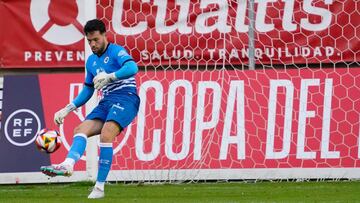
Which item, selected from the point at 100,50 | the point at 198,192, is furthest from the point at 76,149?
the point at 198,192

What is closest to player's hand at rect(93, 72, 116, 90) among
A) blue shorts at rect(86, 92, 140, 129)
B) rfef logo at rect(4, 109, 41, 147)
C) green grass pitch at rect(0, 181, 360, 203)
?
blue shorts at rect(86, 92, 140, 129)

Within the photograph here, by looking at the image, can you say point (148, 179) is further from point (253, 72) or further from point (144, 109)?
point (253, 72)

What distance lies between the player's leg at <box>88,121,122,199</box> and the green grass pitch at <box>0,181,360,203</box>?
0.42 ft

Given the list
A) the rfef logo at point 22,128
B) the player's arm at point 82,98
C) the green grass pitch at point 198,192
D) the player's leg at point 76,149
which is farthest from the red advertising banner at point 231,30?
the player's leg at point 76,149

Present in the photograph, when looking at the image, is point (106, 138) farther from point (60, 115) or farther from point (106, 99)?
point (60, 115)

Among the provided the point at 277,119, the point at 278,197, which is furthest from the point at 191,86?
the point at 278,197

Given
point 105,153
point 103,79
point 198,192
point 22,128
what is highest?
point 103,79

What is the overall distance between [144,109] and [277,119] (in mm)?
1710

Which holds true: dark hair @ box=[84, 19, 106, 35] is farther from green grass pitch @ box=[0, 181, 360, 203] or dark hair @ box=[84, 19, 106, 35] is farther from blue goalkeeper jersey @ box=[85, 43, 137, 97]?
green grass pitch @ box=[0, 181, 360, 203]

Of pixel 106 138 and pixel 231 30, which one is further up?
pixel 231 30

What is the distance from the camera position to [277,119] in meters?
11.4

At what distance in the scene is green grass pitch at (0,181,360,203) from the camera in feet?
29.2

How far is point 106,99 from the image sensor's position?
9320 mm

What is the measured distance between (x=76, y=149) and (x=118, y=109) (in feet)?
1.97
